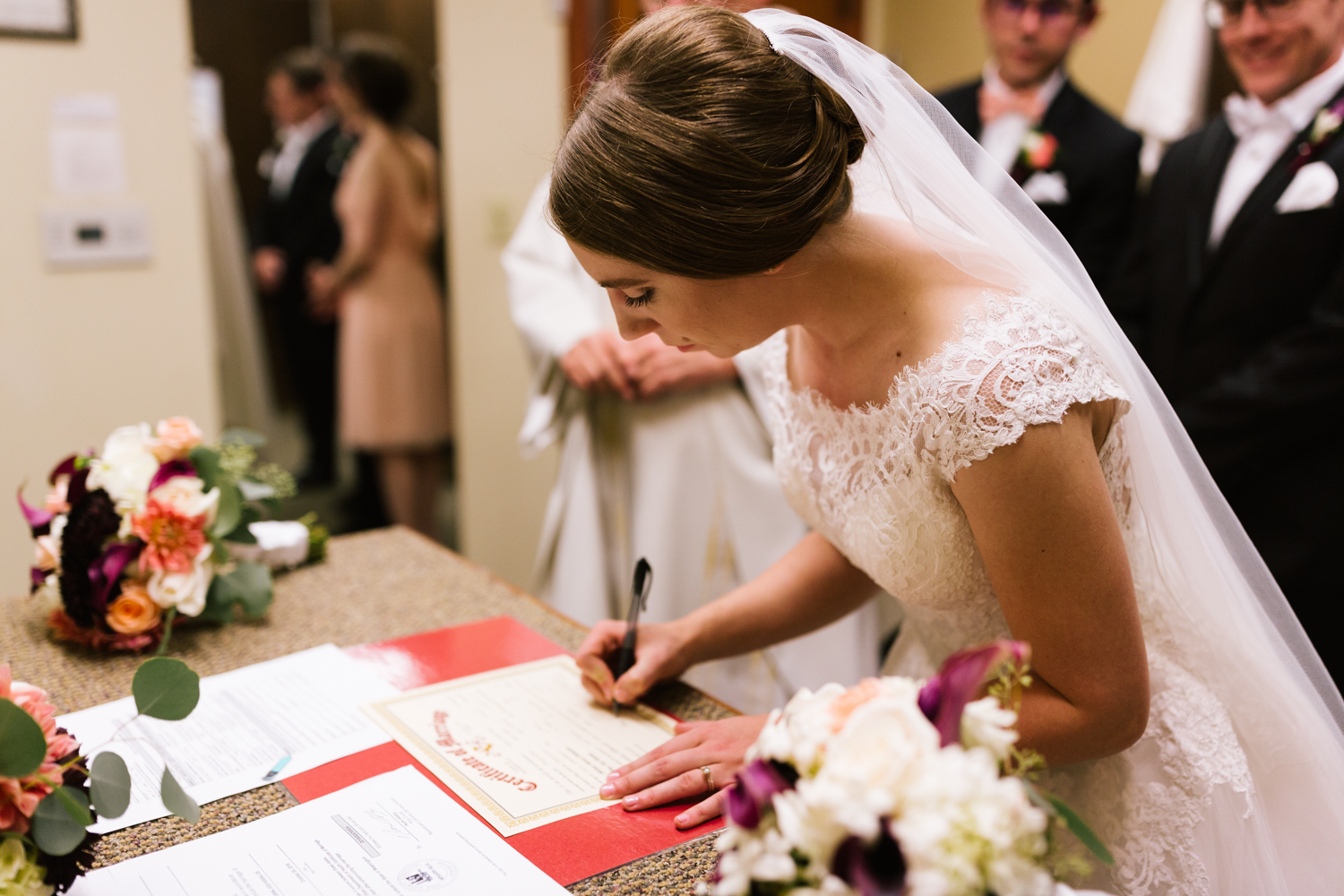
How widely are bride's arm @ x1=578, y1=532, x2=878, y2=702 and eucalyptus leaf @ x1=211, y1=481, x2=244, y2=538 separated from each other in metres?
0.47

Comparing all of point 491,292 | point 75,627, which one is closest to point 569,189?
point 75,627

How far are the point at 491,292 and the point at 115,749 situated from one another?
8.26ft

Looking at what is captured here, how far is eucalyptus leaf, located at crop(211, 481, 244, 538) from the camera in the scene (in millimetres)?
1329

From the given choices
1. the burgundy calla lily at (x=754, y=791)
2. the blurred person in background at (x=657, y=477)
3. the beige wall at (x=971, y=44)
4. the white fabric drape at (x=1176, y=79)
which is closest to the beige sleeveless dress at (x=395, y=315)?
the blurred person in background at (x=657, y=477)

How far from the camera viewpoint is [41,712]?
2.51 feet

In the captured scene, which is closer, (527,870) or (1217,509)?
(527,870)

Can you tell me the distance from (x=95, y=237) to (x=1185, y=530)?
8.40 ft

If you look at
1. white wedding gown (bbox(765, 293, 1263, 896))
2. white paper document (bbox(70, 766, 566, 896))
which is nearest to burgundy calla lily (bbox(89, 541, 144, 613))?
white paper document (bbox(70, 766, 566, 896))

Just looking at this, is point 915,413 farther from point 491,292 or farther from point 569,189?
point 491,292

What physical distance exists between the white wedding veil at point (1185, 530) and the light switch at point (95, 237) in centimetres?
213

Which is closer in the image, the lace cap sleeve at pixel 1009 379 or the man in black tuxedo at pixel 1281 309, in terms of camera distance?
the lace cap sleeve at pixel 1009 379

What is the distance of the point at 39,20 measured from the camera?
2.45 m

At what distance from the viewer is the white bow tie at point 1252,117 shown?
6.90 feet

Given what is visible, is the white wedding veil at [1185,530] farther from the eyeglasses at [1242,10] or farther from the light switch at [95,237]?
the light switch at [95,237]
